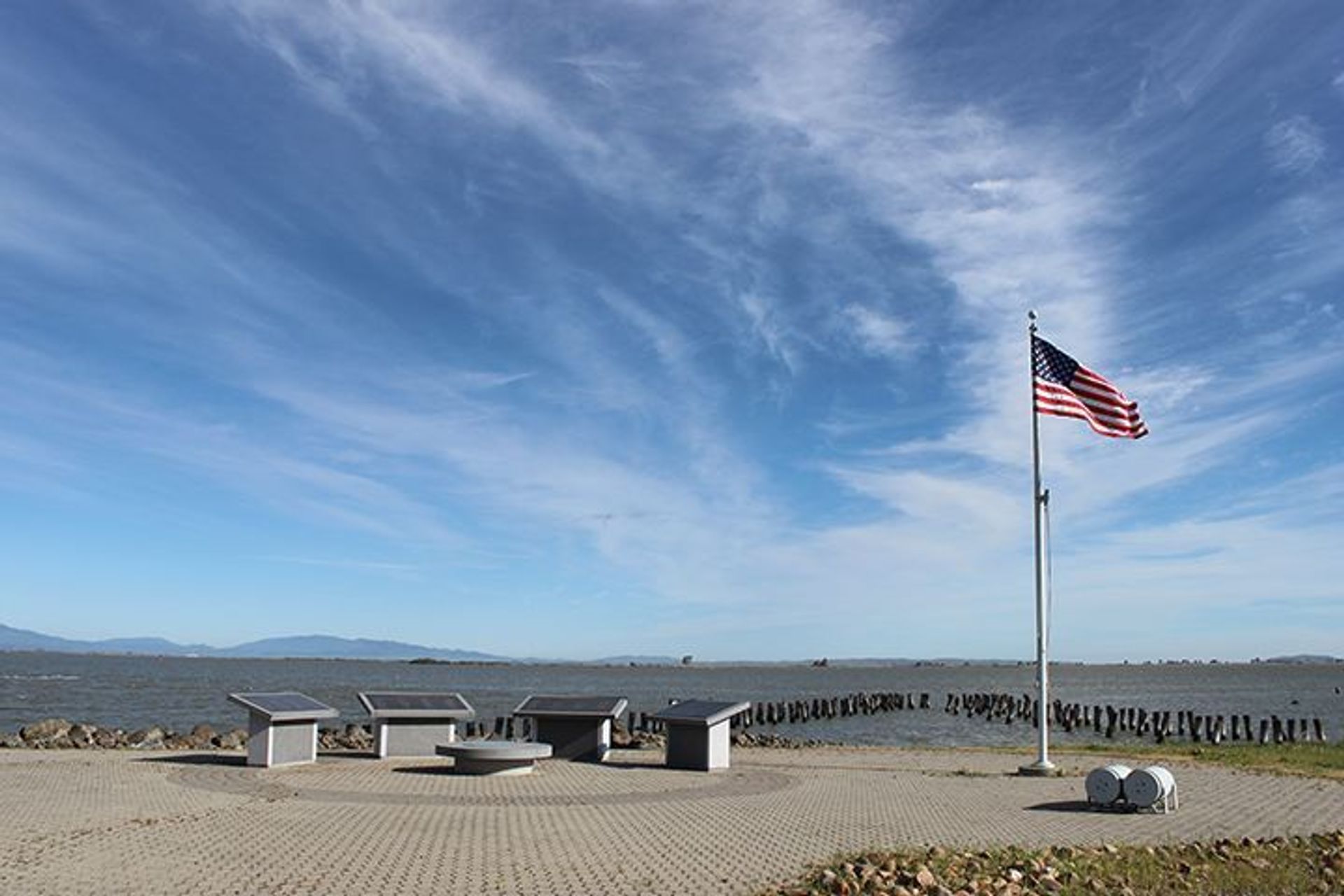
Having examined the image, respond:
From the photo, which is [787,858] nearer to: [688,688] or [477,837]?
[477,837]

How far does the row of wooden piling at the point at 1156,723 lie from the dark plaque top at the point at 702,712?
21121 millimetres

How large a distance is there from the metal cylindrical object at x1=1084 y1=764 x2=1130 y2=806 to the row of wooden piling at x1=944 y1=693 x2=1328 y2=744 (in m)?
23.8

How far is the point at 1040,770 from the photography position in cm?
1962

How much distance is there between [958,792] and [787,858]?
21.5 ft

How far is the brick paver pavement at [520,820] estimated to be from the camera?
10531mm

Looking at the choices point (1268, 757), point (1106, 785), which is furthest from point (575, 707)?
point (1268, 757)

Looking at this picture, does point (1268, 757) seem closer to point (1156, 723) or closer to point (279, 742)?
point (279, 742)

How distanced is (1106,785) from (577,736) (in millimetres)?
9659

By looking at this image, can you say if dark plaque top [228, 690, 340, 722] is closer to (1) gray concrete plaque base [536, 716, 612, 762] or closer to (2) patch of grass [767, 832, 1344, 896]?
(1) gray concrete plaque base [536, 716, 612, 762]

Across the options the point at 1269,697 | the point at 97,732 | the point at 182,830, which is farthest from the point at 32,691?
the point at 1269,697

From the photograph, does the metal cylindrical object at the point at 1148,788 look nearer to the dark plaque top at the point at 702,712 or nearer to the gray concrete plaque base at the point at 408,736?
the dark plaque top at the point at 702,712

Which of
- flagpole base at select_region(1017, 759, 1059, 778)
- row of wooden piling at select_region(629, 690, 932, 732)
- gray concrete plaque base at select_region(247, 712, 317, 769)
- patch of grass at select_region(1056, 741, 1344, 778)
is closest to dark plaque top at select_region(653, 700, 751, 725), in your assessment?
flagpole base at select_region(1017, 759, 1059, 778)

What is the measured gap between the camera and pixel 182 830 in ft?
41.5

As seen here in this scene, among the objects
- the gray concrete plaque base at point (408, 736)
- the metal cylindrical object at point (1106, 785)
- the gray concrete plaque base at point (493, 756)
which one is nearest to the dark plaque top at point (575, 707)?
the gray concrete plaque base at point (408, 736)
